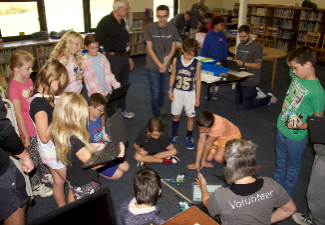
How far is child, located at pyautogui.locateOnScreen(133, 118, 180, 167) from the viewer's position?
2.91 m

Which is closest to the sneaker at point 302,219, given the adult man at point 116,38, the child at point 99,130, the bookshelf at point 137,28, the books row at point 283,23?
the child at point 99,130

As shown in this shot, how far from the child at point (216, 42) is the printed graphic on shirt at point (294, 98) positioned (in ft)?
8.20

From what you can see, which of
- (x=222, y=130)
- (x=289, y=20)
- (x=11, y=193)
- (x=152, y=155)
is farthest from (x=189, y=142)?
(x=289, y=20)

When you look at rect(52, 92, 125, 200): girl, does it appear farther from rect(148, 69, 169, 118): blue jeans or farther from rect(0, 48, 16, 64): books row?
rect(0, 48, 16, 64): books row

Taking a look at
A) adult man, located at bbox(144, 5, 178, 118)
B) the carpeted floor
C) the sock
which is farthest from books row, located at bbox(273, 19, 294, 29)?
the sock

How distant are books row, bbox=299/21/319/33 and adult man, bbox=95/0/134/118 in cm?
664

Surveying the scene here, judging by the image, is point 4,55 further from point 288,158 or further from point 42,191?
point 288,158

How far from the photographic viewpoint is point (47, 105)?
1.90 metres

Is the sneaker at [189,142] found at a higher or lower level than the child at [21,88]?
lower

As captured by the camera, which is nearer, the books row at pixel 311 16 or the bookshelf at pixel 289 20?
the books row at pixel 311 16

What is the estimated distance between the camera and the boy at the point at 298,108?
6.55 feet

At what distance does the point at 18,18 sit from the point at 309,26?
8.19 m

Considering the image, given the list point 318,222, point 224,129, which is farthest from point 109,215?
point 224,129

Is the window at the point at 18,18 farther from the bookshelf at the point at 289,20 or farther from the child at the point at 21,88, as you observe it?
the bookshelf at the point at 289,20
